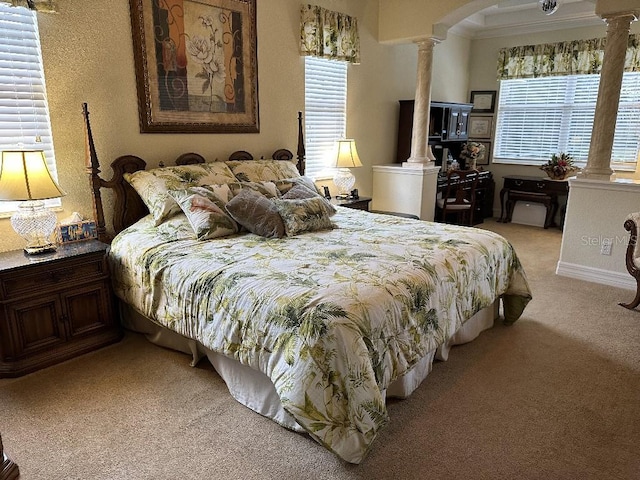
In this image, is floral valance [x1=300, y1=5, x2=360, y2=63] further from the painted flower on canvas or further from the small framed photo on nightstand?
the small framed photo on nightstand

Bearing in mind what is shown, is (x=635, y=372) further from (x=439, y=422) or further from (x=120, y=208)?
(x=120, y=208)

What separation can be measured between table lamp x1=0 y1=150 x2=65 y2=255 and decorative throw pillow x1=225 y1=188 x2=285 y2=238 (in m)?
1.03

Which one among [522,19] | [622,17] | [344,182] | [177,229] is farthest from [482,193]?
[177,229]

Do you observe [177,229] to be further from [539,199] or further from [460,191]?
[539,199]

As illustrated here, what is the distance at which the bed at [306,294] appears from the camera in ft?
5.73

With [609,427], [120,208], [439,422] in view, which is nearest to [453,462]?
[439,422]

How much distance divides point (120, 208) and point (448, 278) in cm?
237

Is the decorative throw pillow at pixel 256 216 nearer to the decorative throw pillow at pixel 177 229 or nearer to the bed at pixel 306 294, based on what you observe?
the bed at pixel 306 294

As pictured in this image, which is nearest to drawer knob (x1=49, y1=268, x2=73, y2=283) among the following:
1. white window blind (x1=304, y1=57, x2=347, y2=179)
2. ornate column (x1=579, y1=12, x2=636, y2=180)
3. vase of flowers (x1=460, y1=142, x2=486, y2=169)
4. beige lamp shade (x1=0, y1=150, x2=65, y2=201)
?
beige lamp shade (x1=0, y1=150, x2=65, y2=201)

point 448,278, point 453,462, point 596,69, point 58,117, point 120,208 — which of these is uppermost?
point 596,69

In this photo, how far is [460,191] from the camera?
18.4ft

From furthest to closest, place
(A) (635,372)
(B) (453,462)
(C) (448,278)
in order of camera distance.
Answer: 1. (A) (635,372)
2. (C) (448,278)
3. (B) (453,462)

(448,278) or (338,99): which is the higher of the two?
(338,99)

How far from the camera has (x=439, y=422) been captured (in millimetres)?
2107
